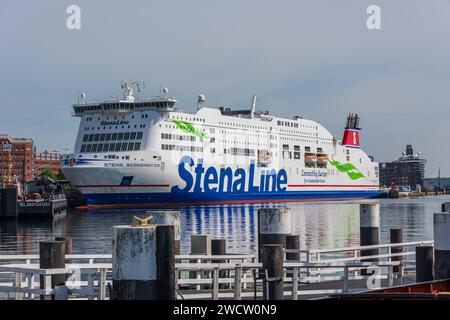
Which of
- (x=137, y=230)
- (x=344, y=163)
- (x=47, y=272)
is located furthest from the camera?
(x=344, y=163)

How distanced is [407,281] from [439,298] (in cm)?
552

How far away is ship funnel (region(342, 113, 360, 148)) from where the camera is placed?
4446 inches

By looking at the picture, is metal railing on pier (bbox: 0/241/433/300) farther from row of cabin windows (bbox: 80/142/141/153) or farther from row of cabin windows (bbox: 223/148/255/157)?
row of cabin windows (bbox: 223/148/255/157)

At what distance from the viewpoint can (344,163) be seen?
109 meters

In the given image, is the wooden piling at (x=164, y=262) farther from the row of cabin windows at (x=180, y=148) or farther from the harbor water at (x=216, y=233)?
the row of cabin windows at (x=180, y=148)

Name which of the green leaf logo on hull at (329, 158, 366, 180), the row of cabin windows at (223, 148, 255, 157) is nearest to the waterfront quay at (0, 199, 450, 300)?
the row of cabin windows at (223, 148, 255, 157)

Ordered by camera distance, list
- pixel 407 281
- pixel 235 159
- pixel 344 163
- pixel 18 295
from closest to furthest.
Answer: pixel 18 295, pixel 407 281, pixel 235 159, pixel 344 163

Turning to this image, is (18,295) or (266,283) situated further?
(18,295)

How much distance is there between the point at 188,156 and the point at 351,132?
41495 millimetres

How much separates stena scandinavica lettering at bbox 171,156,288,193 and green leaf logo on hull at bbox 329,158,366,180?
15210mm

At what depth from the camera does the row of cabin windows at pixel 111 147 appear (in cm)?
7788

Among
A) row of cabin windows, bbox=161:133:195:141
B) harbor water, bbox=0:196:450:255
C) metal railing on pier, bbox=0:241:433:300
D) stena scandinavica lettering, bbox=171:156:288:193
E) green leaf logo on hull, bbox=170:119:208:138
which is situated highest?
green leaf logo on hull, bbox=170:119:208:138
